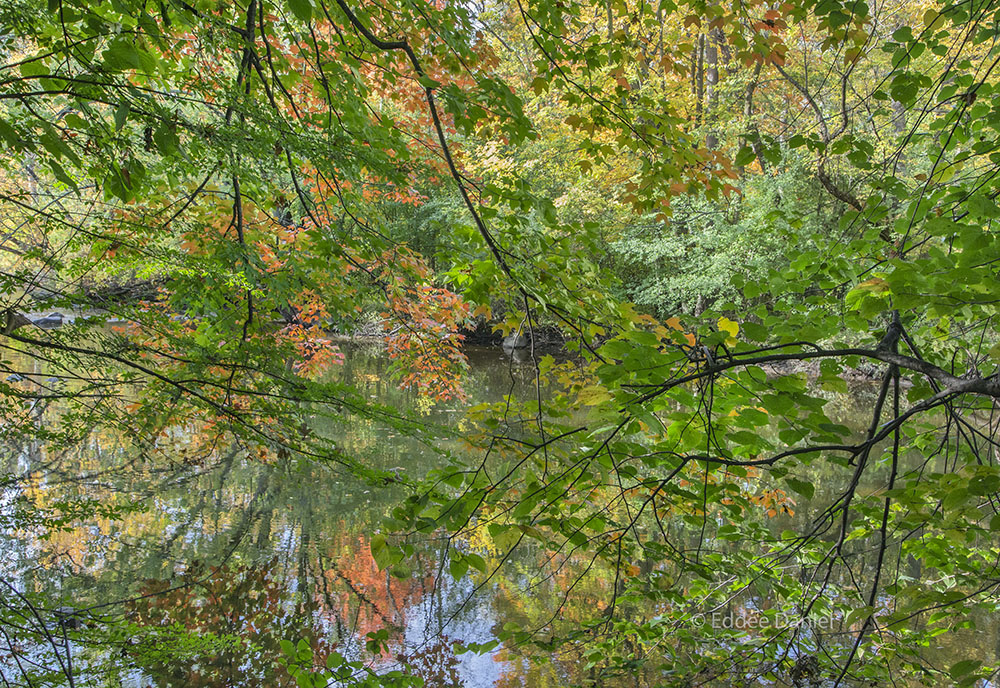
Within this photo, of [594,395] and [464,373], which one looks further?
[464,373]

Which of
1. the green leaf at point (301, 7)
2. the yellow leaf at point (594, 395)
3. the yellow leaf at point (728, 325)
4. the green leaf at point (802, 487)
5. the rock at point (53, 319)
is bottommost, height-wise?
the green leaf at point (802, 487)

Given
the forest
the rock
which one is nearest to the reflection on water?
the forest

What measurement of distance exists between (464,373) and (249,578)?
2126 mm

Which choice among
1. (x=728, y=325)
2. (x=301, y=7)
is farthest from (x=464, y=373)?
(x=301, y=7)

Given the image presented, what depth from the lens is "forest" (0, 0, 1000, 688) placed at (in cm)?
137

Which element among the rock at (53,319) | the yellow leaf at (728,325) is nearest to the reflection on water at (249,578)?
the yellow leaf at (728,325)

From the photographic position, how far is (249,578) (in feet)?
14.2

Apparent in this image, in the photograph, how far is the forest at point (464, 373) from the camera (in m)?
1.37

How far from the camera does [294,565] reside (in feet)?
15.0

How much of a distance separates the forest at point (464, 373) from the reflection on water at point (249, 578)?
0.03 metres

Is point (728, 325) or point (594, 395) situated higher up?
point (728, 325)

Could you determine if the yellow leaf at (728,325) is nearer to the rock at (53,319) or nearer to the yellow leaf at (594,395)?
the yellow leaf at (594,395)

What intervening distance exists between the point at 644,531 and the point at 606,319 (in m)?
3.49

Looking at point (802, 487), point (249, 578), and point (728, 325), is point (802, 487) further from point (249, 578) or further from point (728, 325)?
point (249, 578)
